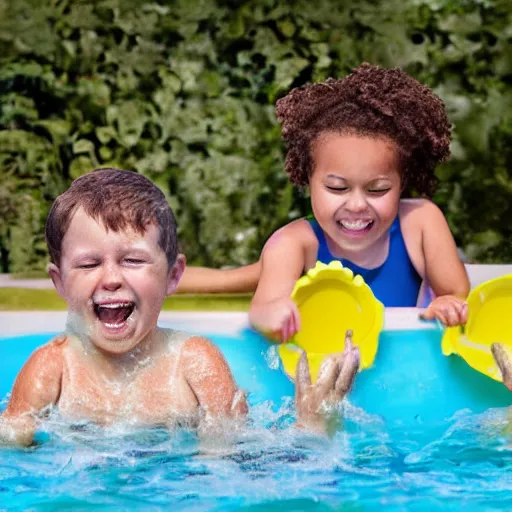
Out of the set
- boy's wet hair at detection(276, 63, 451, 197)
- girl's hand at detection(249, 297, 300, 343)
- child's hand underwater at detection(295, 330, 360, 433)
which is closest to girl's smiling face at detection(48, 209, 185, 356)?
child's hand underwater at detection(295, 330, 360, 433)

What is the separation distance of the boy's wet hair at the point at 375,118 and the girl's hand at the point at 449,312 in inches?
19.9

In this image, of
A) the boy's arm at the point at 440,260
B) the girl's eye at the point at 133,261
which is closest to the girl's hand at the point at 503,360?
the boy's arm at the point at 440,260

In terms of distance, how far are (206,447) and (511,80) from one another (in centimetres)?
330

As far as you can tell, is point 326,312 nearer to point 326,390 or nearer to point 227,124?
point 326,390

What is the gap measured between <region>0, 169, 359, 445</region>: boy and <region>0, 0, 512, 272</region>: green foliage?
255 centimetres

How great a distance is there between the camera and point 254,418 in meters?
3.05

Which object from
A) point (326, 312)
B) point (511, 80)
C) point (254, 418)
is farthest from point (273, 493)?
point (511, 80)

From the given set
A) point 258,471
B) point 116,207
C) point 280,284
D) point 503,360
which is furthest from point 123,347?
point 503,360

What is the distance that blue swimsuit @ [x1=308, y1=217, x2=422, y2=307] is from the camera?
12.6 ft

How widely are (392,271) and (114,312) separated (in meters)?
1.38

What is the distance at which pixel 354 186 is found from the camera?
3.57 metres

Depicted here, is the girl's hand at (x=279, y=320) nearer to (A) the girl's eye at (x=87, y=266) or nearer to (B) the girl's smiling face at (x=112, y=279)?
(B) the girl's smiling face at (x=112, y=279)

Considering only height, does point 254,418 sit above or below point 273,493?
above

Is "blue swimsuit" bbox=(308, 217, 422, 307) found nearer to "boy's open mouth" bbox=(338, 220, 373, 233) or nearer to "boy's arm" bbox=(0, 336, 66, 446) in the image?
"boy's open mouth" bbox=(338, 220, 373, 233)
